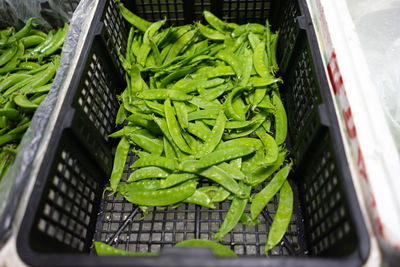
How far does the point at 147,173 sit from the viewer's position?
1.60 meters

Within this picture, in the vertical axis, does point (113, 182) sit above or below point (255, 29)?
below

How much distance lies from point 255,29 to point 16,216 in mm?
1910

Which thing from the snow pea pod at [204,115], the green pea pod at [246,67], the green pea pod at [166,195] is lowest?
the green pea pod at [166,195]

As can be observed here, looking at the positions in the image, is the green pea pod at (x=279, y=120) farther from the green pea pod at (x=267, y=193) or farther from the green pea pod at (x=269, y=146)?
the green pea pod at (x=267, y=193)

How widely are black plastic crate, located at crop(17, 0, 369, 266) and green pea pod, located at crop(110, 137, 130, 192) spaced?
59mm

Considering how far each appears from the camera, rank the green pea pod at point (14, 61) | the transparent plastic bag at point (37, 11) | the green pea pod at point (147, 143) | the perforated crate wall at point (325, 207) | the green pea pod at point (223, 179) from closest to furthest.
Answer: the perforated crate wall at point (325, 207), the green pea pod at point (223, 179), the green pea pod at point (147, 143), the green pea pod at point (14, 61), the transparent plastic bag at point (37, 11)

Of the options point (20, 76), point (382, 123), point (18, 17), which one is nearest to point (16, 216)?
point (20, 76)

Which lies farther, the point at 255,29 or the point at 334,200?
the point at 255,29

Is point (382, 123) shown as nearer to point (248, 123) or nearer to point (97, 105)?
point (248, 123)

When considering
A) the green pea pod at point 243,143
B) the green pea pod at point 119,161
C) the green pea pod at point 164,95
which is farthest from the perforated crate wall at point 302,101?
the green pea pod at point 119,161

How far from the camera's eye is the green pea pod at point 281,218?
1415 millimetres

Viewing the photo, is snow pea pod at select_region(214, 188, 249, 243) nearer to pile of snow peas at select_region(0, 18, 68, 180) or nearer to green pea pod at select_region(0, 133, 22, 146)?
pile of snow peas at select_region(0, 18, 68, 180)

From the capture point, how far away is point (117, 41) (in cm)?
195

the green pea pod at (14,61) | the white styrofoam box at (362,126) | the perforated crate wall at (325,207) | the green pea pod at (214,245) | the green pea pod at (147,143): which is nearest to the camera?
the white styrofoam box at (362,126)
